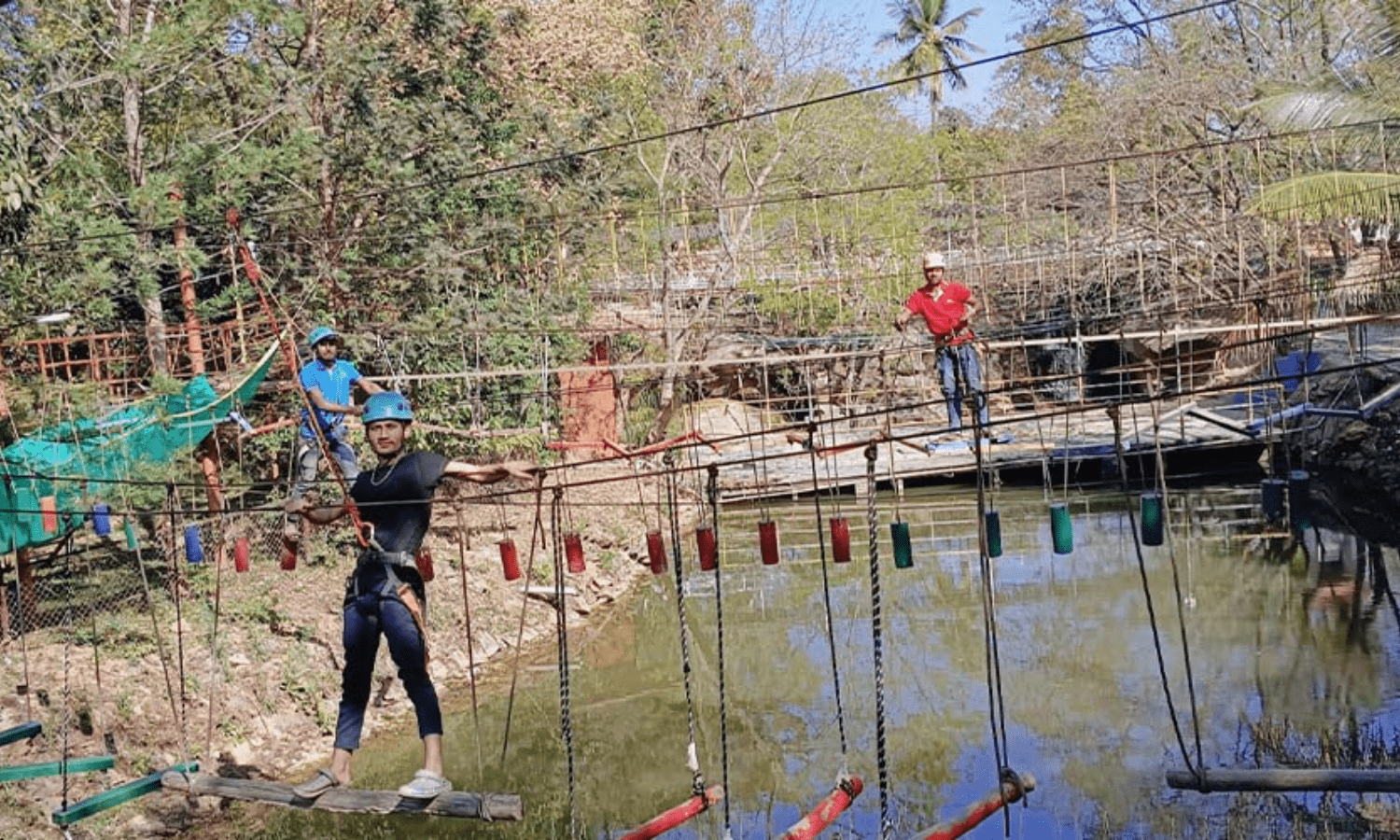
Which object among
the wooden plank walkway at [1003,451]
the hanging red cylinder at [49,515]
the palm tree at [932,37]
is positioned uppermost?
the palm tree at [932,37]

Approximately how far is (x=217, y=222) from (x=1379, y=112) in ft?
30.2

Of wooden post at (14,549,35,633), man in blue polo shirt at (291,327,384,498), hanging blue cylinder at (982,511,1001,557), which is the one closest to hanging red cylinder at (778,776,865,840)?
hanging blue cylinder at (982,511,1001,557)

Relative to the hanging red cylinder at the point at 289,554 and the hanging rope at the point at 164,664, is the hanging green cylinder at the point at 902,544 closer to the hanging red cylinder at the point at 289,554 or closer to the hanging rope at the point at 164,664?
the hanging rope at the point at 164,664

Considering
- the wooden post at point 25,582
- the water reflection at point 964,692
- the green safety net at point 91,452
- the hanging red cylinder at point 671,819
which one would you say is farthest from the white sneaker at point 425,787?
the wooden post at point 25,582

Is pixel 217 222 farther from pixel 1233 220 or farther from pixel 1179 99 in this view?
pixel 1179 99

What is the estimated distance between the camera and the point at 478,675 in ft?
36.0

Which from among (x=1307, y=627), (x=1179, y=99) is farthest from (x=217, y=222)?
(x=1179, y=99)

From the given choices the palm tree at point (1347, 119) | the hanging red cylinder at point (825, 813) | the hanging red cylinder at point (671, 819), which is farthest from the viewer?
the palm tree at point (1347, 119)

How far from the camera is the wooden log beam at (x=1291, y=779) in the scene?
427 centimetres

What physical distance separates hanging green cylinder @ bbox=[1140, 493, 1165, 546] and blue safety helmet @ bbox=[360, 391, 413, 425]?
124 inches

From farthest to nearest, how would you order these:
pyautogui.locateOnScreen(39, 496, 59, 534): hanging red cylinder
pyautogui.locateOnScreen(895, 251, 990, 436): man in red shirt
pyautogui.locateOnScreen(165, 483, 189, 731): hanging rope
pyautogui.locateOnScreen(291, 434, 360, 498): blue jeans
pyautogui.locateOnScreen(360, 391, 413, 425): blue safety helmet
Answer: pyautogui.locateOnScreen(291, 434, 360, 498): blue jeans
pyautogui.locateOnScreen(39, 496, 59, 534): hanging red cylinder
pyautogui.locateOnScreen(895, 251, 990, 436): man in red shirt
pyautogui.locateOnScreen(165, 483, 189, 731): hanging rope
pyautogui.locateOnScreen(360, 391, 413, 425): blue safety helmet

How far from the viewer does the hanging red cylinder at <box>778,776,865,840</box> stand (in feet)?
16.2

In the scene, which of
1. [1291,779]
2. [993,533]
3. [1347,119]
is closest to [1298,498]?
[993,533]

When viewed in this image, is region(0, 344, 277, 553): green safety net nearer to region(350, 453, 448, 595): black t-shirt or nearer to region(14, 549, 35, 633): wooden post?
region(14, 549, 35, 633): wooden post
